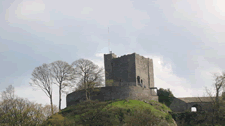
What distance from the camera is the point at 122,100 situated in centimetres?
4362

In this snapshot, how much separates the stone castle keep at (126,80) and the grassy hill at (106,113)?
2286mm

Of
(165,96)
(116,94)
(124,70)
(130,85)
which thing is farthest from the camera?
(124,70)

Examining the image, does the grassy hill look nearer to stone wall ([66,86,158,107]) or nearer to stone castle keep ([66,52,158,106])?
stone wall ([66,86,158,107])

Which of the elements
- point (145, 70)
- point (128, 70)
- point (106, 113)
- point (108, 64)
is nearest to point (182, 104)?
point (145, 70)

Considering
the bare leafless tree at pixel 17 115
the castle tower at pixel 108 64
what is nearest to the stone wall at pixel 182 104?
the castle tower at pixel 108 64

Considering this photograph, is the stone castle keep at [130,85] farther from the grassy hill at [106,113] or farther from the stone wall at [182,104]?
the grassy hill at [106,113]

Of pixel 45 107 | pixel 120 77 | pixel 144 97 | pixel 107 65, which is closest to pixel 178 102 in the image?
pixel 144 97

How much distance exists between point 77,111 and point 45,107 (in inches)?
478

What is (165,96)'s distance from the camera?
173 ft

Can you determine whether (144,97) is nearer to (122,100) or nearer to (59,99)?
(122,100)

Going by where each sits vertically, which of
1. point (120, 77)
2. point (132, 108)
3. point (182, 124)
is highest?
point (120, 77)

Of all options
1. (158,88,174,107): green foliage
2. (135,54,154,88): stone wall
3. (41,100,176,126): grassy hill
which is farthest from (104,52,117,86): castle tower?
(41,100,176,126): grassy hill

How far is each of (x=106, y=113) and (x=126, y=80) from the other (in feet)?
49.6

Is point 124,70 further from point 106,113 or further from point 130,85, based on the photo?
point 106,113
